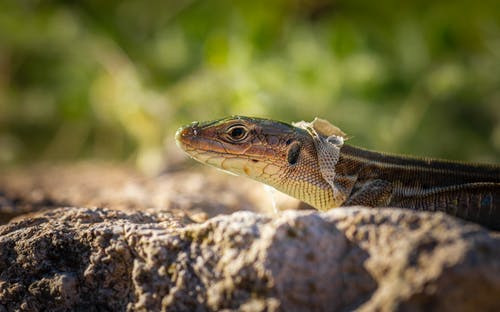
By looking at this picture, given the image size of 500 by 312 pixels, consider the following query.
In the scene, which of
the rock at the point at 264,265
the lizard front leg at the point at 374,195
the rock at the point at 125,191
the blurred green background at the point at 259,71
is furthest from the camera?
the blurred green background at the point at 259,71

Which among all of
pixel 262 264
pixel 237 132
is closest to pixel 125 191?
pixel 237 132

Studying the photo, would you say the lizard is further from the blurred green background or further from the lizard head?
the blurred green background

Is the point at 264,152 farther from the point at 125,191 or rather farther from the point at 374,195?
the point at 125,191

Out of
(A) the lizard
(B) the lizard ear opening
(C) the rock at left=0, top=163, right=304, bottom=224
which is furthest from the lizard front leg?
(C) the rock at left=0, top=163, right=304, bottom=224

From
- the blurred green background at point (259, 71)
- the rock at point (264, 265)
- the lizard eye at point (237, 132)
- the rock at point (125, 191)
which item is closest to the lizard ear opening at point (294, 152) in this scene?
the lizard eye at point (237, 132)

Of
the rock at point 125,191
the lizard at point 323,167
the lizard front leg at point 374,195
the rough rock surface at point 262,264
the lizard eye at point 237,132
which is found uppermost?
the rock at point 125,191

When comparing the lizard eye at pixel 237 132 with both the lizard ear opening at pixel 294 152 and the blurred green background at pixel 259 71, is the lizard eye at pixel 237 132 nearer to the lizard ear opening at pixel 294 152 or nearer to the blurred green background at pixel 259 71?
the lizard ear opening at pixel 294 152

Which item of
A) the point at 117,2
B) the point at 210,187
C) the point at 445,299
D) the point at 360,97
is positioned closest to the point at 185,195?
the point at 210,187
